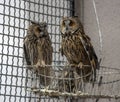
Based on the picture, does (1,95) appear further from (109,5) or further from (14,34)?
(109,5)

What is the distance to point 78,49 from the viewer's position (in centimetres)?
245

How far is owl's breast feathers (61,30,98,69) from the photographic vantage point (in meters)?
2.43

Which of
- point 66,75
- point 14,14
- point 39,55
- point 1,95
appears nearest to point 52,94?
point 66,75

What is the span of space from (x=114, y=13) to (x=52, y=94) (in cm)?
122

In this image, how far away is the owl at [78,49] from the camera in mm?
2412

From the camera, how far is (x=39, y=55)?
273cm

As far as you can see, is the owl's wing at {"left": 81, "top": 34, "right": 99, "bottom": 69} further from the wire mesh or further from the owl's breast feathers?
the wire mesh

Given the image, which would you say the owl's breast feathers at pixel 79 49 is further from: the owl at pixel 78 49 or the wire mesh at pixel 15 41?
the wire mesh at pixel 15 41

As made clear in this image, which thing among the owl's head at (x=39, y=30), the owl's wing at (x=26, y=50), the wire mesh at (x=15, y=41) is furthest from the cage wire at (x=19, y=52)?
the owl's head at (x=39, y=30)

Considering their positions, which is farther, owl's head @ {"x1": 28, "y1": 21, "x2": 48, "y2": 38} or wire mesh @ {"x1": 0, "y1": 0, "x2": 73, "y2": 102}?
wire mesh @ {"x1": 0, "y1": 0, "x2": 73, "y2": 102}

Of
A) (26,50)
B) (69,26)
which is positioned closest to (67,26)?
(69,26)

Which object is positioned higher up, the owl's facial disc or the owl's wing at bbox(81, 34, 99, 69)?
the owl's facial disc

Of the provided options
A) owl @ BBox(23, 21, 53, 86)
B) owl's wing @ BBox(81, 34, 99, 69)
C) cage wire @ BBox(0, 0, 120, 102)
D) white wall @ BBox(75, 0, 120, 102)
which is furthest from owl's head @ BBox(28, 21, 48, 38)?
white wall @ BBox(75, 0, 120, 102)

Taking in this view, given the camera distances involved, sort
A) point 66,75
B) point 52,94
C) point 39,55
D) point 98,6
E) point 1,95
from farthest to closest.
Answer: point 98,6
point 1,95
point 39,55
point 66,75
point 52,94
